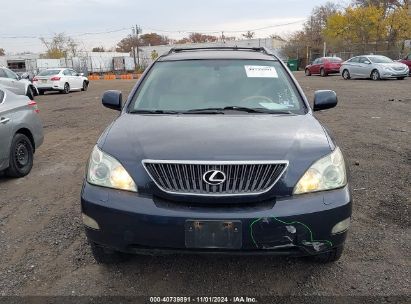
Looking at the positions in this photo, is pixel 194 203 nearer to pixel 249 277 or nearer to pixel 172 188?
pixel 172 188

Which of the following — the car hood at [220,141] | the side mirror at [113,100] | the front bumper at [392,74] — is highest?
the side mirror at [113,100]

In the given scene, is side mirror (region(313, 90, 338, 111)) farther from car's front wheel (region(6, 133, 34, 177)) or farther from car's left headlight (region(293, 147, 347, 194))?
car's front wheel (region(6, 133, 34, 177))

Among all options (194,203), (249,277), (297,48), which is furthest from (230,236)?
(297,48)

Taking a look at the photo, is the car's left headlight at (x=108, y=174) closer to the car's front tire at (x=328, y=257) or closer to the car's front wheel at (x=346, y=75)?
the car's front tire at (x=328, y=257)

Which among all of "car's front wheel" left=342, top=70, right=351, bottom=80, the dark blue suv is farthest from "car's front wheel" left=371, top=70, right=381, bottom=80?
the dark blue suv

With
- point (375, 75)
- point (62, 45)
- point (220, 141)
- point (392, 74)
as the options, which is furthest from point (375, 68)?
point (62, 45)

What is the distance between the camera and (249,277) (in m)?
3.21

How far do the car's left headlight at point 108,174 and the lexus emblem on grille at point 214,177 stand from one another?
1.59 ft

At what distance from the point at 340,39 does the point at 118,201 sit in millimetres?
53321

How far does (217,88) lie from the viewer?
405cm

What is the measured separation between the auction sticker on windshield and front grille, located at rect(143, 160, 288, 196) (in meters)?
1.64

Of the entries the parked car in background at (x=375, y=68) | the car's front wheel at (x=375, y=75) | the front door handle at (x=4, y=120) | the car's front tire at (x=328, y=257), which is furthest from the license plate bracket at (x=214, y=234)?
the car's front wheel at (x=375, y=75)

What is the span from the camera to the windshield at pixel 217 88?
3854mm

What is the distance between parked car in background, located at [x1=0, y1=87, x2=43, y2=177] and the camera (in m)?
5.62
